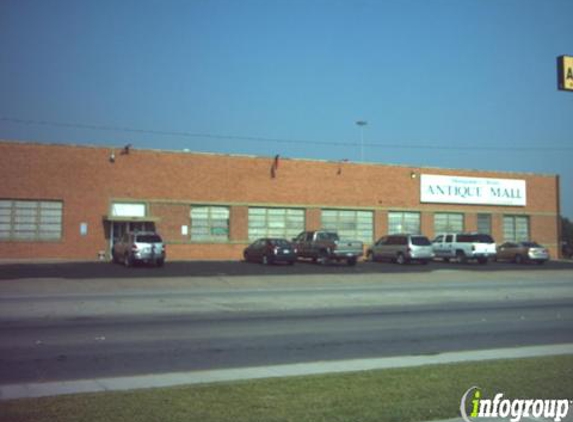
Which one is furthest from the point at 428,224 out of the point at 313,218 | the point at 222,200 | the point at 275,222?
the point at 222,200

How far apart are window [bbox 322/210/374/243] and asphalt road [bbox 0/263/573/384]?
16498mm

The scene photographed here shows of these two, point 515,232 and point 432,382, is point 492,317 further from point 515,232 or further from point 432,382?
point 515,232

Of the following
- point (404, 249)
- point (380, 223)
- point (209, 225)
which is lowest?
point (404, 249)

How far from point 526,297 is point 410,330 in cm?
1098

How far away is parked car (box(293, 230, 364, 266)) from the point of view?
3762 cm

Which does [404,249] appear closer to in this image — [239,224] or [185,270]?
[239,224]

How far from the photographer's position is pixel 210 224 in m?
41.8

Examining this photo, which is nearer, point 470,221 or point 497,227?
point 470,221

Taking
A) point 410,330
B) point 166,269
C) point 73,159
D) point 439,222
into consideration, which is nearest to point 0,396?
point 410,330

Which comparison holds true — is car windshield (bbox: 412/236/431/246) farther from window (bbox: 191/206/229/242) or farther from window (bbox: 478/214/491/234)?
window (bbox: 478/214/491/234)

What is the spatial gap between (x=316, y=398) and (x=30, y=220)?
109 feet

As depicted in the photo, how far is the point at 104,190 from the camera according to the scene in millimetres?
38625

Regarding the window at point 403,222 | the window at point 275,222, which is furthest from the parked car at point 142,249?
the window at point 403,222

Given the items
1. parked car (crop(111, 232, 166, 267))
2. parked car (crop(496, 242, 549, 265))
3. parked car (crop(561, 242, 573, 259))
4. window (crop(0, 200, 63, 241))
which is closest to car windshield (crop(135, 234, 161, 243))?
parked car (crop(111, 232, 166, 267))
